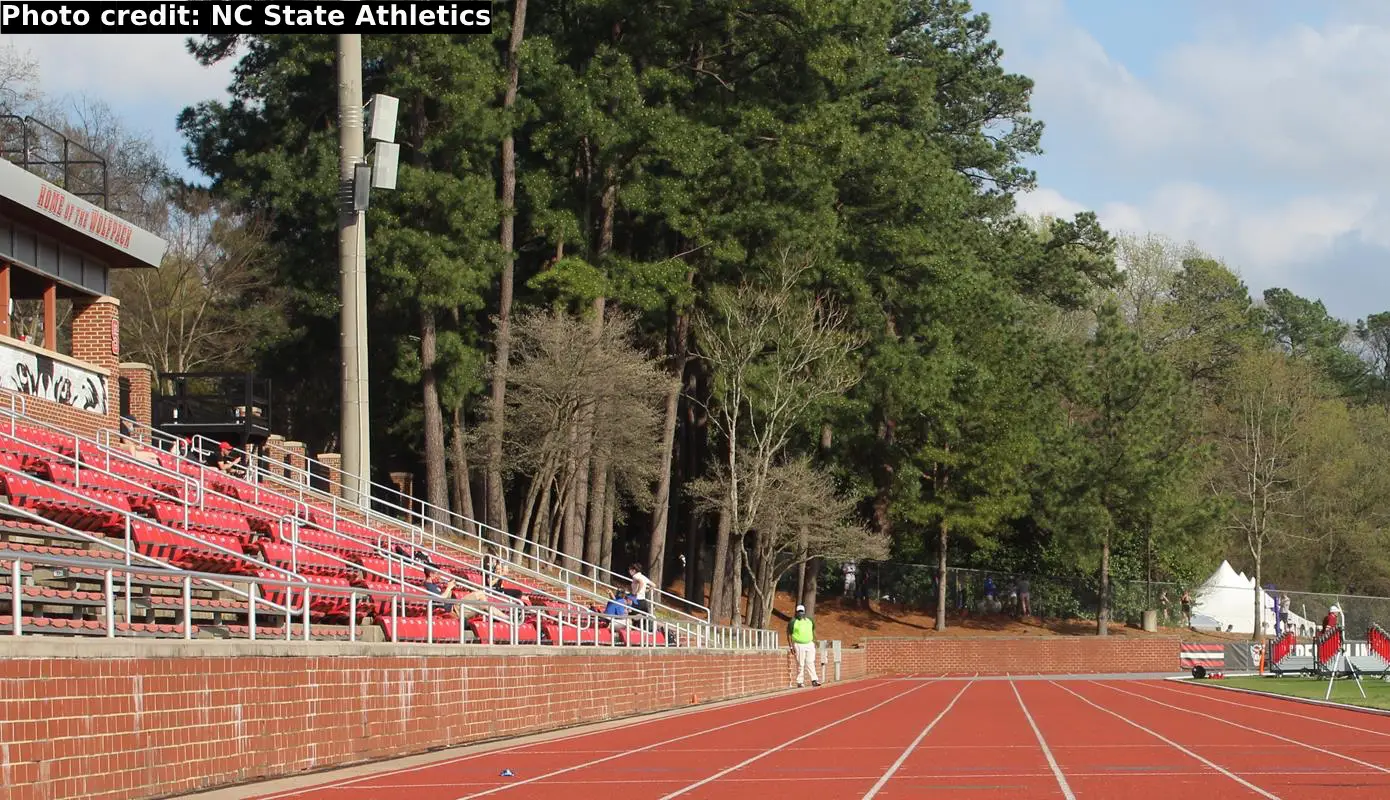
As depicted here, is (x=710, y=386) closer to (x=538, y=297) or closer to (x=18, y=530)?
(x=538, y=297)

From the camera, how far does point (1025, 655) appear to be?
59.2 m

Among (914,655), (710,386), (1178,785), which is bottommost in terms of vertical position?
(914,655)

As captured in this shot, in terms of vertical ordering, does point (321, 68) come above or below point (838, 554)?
above

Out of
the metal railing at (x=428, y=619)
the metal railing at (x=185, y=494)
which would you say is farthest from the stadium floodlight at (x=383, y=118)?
the metal railing at (x=428, y=619)

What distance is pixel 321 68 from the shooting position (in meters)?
46.7

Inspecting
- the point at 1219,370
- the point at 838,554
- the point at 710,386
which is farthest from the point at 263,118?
the point at 1219,370

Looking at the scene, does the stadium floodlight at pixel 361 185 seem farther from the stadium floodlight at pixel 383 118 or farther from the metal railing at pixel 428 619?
the metal railing at pixel 428 619

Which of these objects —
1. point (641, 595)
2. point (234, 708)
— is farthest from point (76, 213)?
point (234, 708)

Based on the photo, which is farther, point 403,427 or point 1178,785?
point 403,427

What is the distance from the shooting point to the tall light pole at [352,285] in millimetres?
34719

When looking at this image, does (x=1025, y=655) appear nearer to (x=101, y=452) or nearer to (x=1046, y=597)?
(x=1046, y=597)

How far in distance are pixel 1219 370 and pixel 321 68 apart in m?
54.4

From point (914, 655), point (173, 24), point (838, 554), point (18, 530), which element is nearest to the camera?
point (18, 530)
